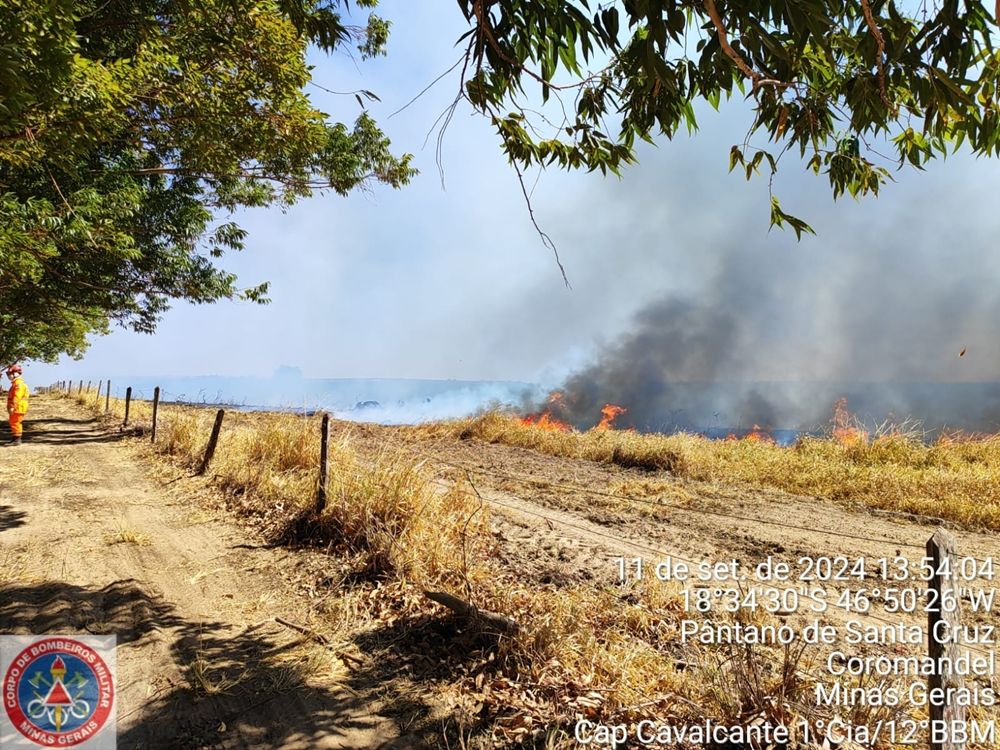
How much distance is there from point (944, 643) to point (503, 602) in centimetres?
262

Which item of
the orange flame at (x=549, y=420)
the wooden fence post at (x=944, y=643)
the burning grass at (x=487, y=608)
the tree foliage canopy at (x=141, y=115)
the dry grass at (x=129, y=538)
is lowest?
the dry grass at (x=129, y=538)

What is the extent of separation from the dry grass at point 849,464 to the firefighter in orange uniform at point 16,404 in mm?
14441

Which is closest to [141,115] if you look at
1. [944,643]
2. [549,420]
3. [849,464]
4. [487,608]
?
[487,608]

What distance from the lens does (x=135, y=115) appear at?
19.5 ft

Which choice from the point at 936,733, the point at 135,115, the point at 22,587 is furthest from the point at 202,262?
the point at 936,733

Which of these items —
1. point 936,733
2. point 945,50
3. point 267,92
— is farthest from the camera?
point 267,92

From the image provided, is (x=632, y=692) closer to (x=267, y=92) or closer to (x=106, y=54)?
(x=267, y=92)

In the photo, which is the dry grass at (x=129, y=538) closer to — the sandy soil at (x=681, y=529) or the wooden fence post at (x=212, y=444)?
the wooden fence post at (x=212, y=444)

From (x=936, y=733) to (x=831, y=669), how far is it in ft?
4.32

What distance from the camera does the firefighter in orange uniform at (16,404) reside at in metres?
13.7

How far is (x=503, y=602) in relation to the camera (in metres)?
3.81

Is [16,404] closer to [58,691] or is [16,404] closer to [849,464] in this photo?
[58,691]

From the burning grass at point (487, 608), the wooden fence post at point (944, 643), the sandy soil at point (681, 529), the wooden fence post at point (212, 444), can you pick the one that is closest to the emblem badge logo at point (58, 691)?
the burning grass at point (487, 608)

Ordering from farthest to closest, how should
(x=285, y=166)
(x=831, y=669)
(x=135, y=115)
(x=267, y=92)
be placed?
(x=285, y=166)
(x=135, y=115)
(x=267, y=92)
(x=831, y=669)
